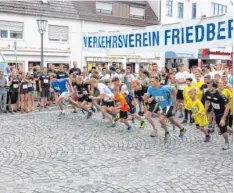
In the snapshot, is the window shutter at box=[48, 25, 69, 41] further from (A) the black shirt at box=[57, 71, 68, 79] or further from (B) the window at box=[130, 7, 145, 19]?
(A) the black shirt at box=[57, 71, 68, 79]

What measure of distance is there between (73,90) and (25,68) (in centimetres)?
1298

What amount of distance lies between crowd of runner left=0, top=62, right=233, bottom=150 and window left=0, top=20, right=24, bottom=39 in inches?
378

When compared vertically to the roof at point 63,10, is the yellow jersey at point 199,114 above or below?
below

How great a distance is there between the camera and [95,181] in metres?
5.72

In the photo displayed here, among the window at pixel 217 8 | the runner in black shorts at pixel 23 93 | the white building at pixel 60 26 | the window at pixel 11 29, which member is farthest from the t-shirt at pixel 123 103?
the window at pixel 217 8

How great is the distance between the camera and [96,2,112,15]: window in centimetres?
2930

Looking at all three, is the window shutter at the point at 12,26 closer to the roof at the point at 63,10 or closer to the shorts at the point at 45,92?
the roof at the point at 63,10

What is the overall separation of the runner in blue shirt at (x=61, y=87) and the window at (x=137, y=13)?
18648mm

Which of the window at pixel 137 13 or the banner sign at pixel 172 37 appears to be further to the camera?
the window at pixel 137 13

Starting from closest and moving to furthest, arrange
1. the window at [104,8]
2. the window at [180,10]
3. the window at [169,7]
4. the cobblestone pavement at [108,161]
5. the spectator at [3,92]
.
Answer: the cobblestone pavement at [108,161], the spectator at [3,92], the window at [104,8], the window at [169,7], the window at [180,10]

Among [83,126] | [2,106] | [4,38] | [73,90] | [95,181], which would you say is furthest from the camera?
[4,38]

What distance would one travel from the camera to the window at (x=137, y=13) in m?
31.4

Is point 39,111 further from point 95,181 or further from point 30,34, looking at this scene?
point 30,34

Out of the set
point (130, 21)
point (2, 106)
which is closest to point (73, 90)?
point (2, 106)
